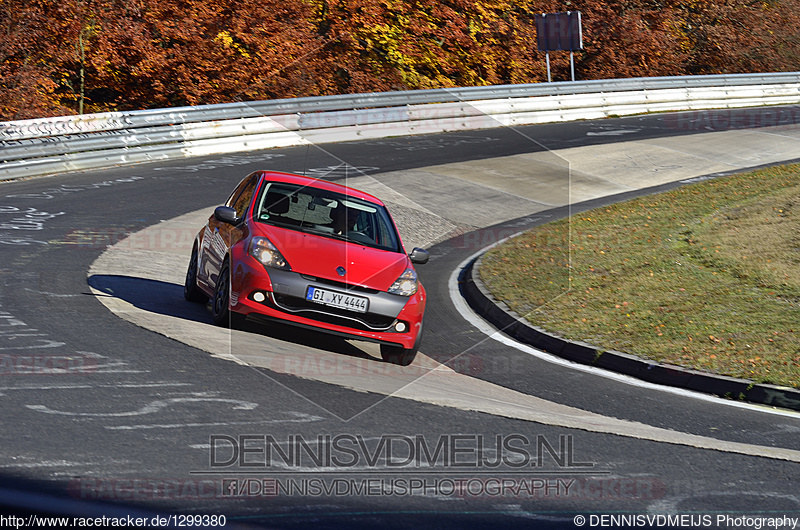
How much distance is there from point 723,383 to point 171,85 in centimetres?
2420

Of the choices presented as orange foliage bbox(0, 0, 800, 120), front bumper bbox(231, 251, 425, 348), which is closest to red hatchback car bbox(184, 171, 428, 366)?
front bumper bbox(231, 251, 425, 348)

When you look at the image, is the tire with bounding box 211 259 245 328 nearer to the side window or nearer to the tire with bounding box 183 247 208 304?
the side window

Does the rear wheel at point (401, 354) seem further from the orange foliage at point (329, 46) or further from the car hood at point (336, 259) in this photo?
the orange foliage at point (329, 46)

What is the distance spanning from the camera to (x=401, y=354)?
8828 millimetres

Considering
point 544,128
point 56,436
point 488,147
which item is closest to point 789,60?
point 544,128

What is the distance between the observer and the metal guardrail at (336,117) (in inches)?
763

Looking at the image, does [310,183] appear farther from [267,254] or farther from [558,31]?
[558,31]

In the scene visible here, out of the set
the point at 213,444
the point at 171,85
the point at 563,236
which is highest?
the point at 171,85

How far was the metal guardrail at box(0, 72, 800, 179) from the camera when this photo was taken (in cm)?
1938

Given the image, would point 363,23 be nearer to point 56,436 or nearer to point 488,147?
point 488,147

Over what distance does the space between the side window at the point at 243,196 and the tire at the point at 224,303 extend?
0.89m

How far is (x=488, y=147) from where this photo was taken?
23641mm

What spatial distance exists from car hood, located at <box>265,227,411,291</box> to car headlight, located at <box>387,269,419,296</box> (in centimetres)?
4

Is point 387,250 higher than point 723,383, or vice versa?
point 387,250
